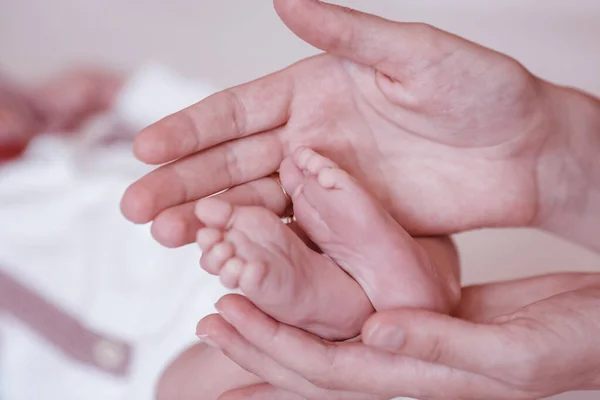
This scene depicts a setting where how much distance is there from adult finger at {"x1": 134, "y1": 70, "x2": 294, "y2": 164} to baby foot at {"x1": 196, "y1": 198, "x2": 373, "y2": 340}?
0.08 meters

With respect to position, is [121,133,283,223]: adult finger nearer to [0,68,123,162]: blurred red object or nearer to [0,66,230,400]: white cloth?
[0,66,230,400]: white cloth

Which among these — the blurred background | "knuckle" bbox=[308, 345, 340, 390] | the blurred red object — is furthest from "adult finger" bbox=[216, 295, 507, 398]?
the blurred background

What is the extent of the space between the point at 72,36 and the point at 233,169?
0.98 m

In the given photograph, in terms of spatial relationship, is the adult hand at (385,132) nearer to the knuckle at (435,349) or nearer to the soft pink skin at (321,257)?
the soft pink skin at (321,257)

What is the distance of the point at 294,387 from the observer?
70 centimetres

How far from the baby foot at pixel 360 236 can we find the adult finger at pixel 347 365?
5cm

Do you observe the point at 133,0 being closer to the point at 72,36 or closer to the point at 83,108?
the point at 72,36

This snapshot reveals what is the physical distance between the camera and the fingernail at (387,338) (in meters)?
0.59

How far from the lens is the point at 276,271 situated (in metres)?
0.60

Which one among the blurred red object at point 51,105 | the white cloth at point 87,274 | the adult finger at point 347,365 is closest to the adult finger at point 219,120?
the adult finger at point 347,365

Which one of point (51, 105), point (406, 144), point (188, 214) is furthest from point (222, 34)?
point (188, 214)

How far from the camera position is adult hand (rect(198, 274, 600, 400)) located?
0.62m

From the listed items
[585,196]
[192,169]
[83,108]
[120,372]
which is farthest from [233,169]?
[83,108]

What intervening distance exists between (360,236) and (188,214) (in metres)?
0.15
